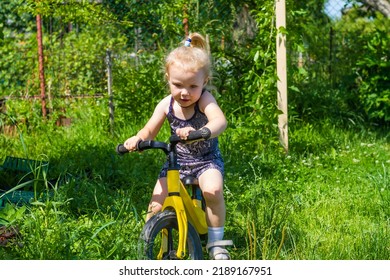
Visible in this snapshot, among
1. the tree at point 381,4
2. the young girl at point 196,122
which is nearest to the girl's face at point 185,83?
the young girl at point 196,122

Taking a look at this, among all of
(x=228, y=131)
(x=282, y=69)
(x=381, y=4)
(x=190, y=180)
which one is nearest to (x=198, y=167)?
(x=190, y=180)

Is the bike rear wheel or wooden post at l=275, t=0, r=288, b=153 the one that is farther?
wooden post at l=275, t=0, r=288, b=153

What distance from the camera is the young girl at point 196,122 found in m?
3.43

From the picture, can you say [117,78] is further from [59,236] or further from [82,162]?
[59,236]

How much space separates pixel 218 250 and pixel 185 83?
851 millimetres

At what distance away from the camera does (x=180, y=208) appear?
3.28m

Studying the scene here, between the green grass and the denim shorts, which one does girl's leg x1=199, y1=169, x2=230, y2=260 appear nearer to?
the denim shorts

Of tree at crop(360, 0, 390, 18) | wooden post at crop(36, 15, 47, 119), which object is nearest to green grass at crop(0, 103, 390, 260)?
wooden post at crop(36, 15, 47, 119)

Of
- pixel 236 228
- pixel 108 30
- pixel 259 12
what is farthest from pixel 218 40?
pixel 236 228

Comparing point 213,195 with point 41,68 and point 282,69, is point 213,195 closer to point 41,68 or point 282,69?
point 282,69

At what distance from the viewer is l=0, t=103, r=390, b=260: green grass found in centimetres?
358

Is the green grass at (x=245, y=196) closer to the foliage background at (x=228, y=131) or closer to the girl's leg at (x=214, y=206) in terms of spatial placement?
the foliage background at (x=228, y=131)

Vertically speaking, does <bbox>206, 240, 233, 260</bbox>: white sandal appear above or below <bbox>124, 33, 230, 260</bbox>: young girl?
below

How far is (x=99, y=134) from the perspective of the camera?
7121 mm
